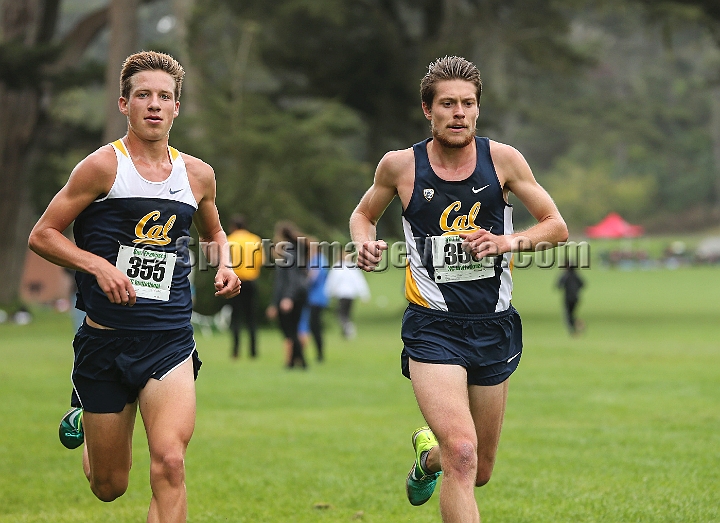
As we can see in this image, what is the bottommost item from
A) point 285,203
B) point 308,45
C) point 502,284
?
point 502,284

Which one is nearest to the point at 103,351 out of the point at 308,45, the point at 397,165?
the point at 397,165

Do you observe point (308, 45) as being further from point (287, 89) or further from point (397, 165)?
point (397, 165)

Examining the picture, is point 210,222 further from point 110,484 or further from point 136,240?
point 110,484

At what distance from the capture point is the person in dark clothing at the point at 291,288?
16875 mm

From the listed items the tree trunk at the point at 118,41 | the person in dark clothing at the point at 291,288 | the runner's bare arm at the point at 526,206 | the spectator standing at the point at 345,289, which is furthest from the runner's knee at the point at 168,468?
the tree trunk at the point at 118,41

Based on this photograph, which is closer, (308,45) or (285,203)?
(285,203)

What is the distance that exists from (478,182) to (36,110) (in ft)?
98.1

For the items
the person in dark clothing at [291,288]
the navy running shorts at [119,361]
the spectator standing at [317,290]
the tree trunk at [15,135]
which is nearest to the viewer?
the navy running shorts at [119,361]

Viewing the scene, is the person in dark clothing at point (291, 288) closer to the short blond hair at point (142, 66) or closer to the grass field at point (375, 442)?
the grass field at point (375, 442)

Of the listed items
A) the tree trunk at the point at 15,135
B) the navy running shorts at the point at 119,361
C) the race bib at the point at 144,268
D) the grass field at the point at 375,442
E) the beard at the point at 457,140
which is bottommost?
the grass field at the point at 375,442

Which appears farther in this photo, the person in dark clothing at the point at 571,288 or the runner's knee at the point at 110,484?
the person in dark clothing at the point at 571,288

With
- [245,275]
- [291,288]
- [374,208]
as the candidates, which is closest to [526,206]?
[374,208]

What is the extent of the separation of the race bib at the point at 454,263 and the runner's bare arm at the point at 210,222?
1063 millimetres

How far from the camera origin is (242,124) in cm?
3002
